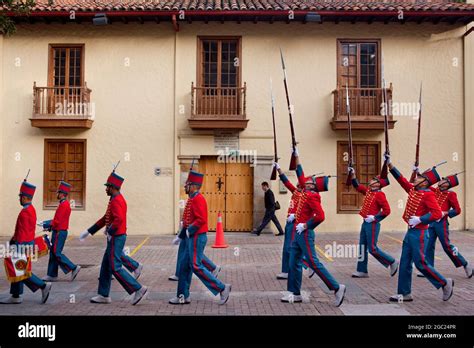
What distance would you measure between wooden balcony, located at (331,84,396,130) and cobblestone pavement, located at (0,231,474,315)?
14.3 feet

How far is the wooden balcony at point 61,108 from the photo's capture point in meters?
16.8

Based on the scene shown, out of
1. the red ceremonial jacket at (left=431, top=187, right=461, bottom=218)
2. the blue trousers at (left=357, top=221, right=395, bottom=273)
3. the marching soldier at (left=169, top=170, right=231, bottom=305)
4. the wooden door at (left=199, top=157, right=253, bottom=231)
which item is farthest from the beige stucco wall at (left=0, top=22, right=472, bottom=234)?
the marching soldier at (left=169, top=170, right=231, bottom=305)

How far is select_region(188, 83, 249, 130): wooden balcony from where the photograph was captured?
1675 cm

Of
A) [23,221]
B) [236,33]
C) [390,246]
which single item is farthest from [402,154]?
[23,221]

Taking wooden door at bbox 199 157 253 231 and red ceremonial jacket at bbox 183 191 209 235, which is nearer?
red ceremonial jacket at bbox 183 191 209 235

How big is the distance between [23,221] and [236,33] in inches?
449

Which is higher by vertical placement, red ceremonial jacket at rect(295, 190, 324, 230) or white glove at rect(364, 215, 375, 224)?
red ceremonial jacket at rect(295, 190, 324, 230)

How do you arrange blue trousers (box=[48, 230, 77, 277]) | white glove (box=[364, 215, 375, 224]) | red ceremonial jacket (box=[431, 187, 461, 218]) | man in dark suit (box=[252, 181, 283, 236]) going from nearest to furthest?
blue trousers (box=[48, 230, 77, 277]) < white glove (box=[364, 215, 375, 224]) < red ceremonial jacket (box=[431, 187, 461, 218]) < man in dark suit (box=[252, 181, 283, 236])

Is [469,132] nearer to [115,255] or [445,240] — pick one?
[445,240]

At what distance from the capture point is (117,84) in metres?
17.4

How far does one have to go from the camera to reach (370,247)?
10.2 metres

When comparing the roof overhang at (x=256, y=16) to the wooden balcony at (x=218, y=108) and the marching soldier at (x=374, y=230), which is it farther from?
the marching soldier at (x=374, y=230)

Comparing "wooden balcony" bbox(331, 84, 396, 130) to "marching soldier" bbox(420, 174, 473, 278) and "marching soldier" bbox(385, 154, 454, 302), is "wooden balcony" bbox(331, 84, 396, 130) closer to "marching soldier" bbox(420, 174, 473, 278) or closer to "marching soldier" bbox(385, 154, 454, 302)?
"marching soldier" bbox(420, 174, 473, 278)

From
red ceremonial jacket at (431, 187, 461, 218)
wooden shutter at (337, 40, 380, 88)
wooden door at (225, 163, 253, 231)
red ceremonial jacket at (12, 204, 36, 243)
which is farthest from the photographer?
wooden shutter at (337, 40, 380, 88)
